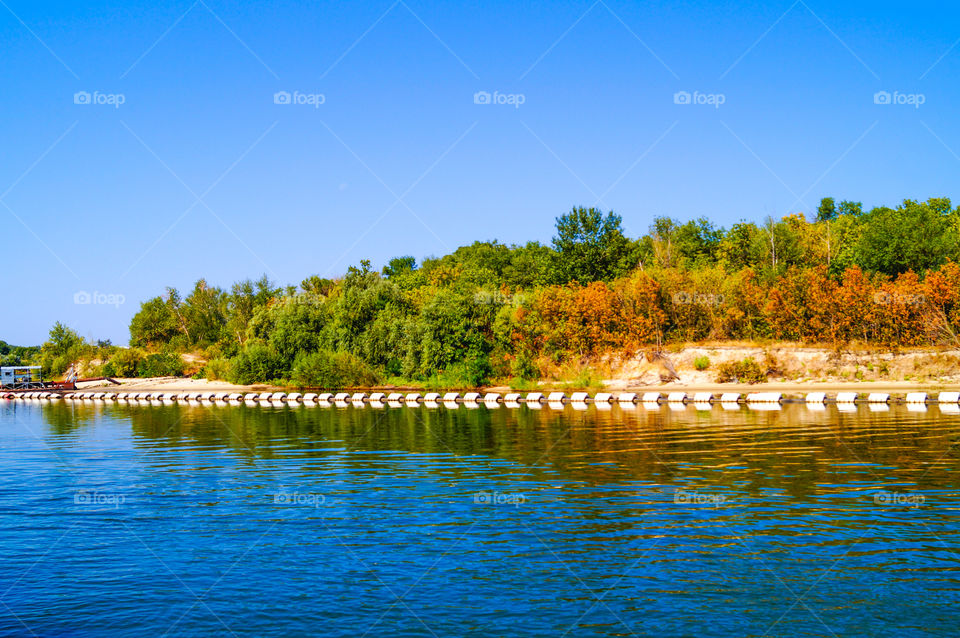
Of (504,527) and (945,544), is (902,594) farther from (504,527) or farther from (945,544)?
(504,527)

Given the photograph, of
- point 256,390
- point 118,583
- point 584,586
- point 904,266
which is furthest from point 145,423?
point 904,266

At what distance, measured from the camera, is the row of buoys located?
175 feet

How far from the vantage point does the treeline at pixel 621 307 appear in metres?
66.7

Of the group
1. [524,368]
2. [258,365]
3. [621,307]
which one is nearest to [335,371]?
[258,365]

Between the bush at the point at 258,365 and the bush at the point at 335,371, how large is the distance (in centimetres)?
646

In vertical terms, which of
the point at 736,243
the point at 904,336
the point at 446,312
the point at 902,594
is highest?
the point at 736,243

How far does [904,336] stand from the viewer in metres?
64.9

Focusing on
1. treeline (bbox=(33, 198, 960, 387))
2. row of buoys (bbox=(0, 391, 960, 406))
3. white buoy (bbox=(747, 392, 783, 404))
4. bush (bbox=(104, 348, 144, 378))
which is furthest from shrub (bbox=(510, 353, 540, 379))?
bush (bbox=(104, 348, 144, 378))

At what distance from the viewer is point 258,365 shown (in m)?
91.4

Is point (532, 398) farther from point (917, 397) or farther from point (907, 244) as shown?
point (907, 244)

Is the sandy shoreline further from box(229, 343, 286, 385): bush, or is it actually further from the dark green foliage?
the dark green foliage

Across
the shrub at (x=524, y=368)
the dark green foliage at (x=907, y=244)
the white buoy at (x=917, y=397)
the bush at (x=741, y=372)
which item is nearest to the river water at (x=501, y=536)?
the white buoy at (x=917, y=397)

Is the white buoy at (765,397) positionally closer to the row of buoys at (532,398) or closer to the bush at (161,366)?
the row of buoys at (532,398)

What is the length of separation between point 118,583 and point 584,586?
1121cm
